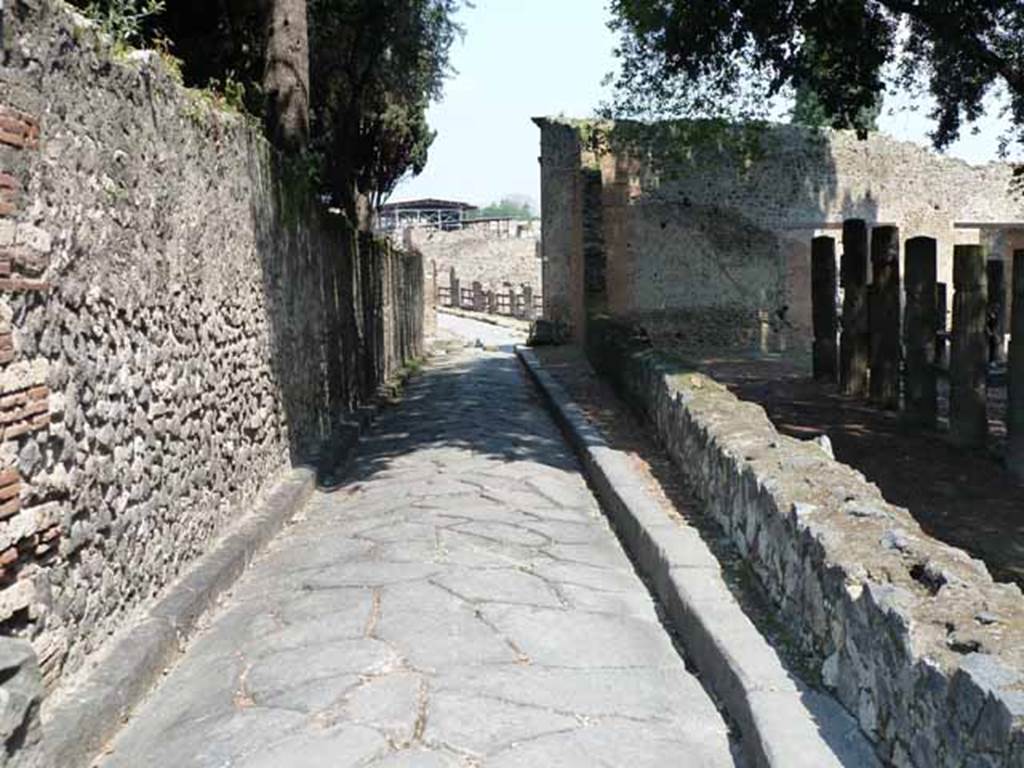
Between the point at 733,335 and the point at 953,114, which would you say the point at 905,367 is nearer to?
the point at 953,114

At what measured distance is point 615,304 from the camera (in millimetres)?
18594

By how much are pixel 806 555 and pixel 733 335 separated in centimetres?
1549

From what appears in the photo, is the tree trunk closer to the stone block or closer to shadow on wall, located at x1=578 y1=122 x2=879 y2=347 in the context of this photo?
the stone block

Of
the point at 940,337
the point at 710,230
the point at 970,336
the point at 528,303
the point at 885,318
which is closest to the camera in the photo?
the point at 970,336

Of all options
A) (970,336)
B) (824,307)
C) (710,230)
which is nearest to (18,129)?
(970,336)

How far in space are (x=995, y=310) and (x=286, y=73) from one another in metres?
9.30

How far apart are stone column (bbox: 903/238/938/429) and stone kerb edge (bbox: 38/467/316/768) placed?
246 inches

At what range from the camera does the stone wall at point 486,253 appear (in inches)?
1881

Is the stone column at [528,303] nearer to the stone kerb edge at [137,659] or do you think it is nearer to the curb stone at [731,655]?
the curb stone at [731,655]

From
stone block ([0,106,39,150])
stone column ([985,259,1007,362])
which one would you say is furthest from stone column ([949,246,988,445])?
stone block ([0,106,39,150])

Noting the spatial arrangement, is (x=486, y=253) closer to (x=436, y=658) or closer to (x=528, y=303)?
(x=528, y=303)

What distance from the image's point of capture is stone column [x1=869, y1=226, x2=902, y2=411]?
10641 mm

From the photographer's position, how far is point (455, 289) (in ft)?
151

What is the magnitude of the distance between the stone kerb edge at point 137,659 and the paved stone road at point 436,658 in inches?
3.1
